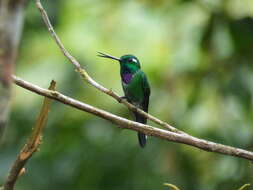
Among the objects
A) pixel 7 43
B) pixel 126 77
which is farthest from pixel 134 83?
pixel 7 43

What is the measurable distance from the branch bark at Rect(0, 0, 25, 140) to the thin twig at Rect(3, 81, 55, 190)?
47cm

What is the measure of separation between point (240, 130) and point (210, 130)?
245 mm

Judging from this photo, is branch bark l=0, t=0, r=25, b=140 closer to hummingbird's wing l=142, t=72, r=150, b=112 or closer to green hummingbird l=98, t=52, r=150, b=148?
green hummingbird l=98, t=52, r=150, b=148

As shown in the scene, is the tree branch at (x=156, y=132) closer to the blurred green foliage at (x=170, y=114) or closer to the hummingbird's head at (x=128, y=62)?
the hummingbird's head at (x=128, y=62)

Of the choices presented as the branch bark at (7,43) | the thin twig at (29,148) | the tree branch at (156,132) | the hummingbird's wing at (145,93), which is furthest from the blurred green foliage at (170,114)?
the branch bark at (7,43)

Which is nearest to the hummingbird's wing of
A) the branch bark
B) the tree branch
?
the tree branch

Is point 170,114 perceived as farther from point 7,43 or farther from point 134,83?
point 7,43

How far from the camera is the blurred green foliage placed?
18.0 ft

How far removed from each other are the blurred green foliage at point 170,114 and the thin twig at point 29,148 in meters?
3.26

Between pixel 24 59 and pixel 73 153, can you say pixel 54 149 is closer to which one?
pixel 73 153

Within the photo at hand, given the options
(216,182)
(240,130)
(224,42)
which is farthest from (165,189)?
(224,42)

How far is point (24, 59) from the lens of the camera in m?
7.28

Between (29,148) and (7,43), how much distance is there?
2.25 feet

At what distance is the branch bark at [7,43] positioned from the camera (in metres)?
1.23
